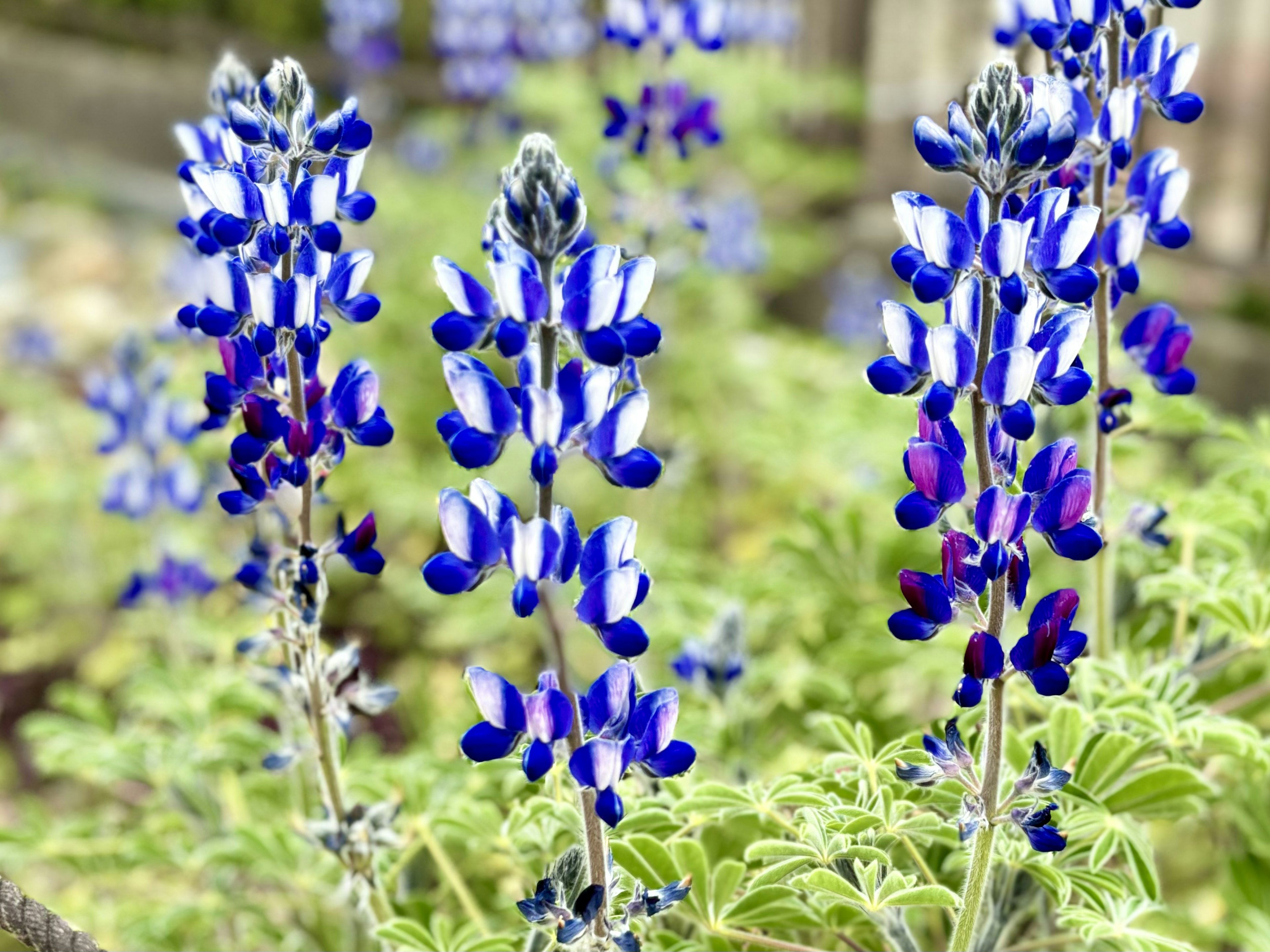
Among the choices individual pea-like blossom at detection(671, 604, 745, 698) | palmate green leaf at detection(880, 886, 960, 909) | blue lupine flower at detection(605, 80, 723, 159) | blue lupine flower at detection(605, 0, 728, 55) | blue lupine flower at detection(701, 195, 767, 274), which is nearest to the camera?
palmate green leaf at detection(880, 886, 960, 909)

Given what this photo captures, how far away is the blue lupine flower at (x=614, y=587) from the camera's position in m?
1.13

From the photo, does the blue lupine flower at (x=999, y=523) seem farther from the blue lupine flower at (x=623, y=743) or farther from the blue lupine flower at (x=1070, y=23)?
the blue lupine flower at (x=1070, y=23)

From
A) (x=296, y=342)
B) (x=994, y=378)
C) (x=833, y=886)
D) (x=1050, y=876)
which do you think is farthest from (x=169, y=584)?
(x=994, y=378)

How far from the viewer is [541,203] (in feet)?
3.48

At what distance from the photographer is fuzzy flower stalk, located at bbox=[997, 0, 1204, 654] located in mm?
1583

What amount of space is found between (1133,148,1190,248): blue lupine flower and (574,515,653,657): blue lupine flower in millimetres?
892

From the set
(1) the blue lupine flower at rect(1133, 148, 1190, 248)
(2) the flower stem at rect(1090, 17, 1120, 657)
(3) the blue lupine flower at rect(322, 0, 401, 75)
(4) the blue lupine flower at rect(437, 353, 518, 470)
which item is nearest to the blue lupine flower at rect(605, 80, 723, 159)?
(2) the flower stem at rect(1090, 17, 1120, 657)

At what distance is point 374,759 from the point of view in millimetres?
2475

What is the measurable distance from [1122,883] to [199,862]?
1472 millimetres

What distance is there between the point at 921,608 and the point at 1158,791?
1.95 ft

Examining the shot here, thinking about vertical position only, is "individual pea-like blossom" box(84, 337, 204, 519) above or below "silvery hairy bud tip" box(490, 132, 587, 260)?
below

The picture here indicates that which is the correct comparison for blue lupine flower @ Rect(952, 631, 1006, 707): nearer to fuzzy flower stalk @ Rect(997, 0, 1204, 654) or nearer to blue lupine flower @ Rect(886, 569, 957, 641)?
blue lupine flower @ Rect(886, 569, 957, 641)

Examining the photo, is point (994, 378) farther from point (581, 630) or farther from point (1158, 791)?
point (581, 630)

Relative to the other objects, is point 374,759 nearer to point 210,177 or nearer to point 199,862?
point 199,862
